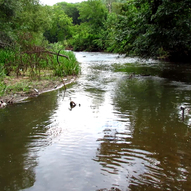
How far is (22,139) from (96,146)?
5.47ft

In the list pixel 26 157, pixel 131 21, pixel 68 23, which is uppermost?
pixel 68 23

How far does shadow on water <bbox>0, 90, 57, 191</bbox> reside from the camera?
3.39 m

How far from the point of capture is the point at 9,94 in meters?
8.73

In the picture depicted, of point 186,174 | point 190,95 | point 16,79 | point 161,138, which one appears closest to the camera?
point 186,174

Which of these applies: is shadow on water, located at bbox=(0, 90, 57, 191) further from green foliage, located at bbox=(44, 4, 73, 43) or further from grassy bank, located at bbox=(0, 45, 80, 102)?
green foliage, located at bbox=(44, 4, 73, 43)

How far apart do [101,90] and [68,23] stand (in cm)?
7452

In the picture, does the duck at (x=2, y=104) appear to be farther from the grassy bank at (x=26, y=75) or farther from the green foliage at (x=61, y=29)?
the green foliage at (x=61, y=29)

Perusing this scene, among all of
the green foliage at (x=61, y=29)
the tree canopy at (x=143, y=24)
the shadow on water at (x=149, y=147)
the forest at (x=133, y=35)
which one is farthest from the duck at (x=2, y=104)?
the green foliage at (x=61, y=29)

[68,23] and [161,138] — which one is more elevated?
[68,23]

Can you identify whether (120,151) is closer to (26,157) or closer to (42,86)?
(26,157)

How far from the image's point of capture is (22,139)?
4766mm

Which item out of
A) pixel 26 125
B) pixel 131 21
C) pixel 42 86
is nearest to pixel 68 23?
pixel 131 21

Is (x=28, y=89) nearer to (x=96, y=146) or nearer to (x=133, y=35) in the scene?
(x=96, y=146)

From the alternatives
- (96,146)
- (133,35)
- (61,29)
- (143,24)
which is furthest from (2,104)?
(61,29)
